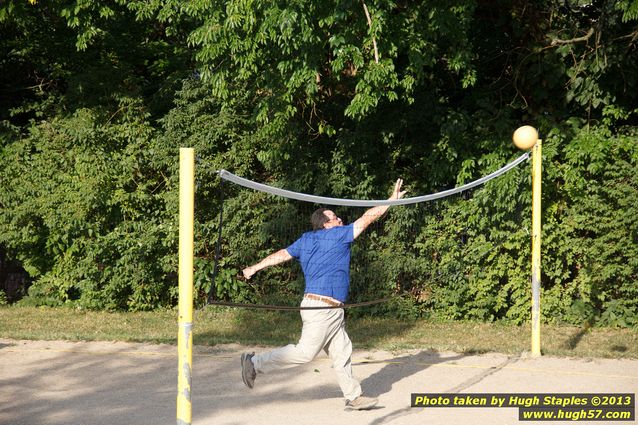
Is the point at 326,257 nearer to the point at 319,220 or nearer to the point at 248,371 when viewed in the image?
the point at 319,220

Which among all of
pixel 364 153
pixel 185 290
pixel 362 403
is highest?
pixel 364 153

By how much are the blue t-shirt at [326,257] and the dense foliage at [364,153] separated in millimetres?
3846

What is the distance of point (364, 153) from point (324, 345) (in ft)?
21.7

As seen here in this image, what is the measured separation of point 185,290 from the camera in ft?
18.3

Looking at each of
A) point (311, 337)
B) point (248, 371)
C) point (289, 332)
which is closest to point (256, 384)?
point (248, 371)

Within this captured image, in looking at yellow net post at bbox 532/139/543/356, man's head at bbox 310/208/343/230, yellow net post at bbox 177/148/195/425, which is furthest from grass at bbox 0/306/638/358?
yellow net post at bbox 177/148/195/425

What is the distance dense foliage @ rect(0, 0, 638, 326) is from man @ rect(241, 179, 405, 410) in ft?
12.7

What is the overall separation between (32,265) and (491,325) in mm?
8500

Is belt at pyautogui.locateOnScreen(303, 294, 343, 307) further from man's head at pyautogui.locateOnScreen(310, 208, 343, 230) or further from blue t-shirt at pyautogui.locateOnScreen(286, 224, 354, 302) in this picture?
man's head at pyautogui.locateOnScreen(310, 208, 343, 230)

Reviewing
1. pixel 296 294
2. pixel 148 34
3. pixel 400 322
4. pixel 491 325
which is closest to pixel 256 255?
pixel 296 294

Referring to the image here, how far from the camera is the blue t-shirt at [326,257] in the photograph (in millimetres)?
8094

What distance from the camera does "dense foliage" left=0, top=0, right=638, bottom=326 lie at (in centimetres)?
1223

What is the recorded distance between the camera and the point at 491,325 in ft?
43.9

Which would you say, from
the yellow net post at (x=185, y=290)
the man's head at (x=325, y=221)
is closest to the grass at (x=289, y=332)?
the man's head at (x=325, y=221)
